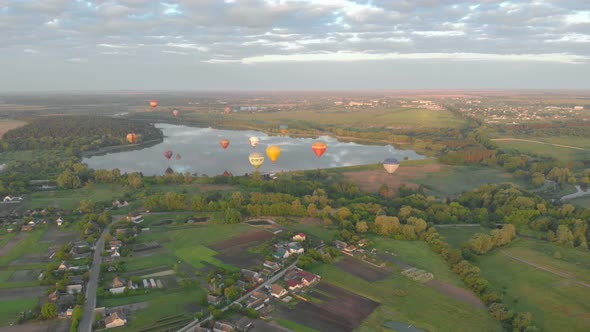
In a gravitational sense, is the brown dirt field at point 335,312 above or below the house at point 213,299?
below

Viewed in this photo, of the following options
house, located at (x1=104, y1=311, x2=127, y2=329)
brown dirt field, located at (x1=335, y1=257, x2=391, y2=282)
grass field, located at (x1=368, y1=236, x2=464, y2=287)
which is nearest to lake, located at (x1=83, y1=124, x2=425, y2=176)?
grass field, located at (x1=368, y1=236, x2=464, y2=287)

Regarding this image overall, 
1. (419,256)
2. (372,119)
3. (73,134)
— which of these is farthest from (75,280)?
(372,119)

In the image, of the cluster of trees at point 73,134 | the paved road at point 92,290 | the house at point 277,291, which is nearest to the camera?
the paved road at point 92,290

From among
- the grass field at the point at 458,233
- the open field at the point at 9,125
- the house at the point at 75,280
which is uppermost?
the open field at the point at 9,125

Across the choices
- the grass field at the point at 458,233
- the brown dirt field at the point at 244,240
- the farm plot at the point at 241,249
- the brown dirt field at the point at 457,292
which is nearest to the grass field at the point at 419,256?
the brown dirt field at the point at 457,292

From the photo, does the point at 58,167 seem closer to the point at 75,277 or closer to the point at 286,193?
the point at 286,193

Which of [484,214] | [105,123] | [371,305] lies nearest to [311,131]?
[105,123]

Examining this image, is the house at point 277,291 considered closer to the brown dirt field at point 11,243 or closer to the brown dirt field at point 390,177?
the brown dirt field at point 11,243
